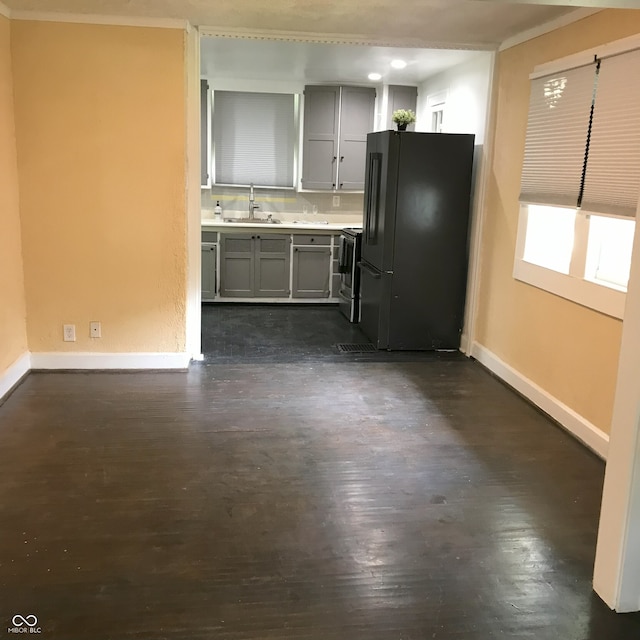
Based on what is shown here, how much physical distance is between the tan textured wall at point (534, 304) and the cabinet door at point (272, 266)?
249 cm

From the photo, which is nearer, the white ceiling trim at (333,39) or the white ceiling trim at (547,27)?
the white ceiling trim at (547,27)

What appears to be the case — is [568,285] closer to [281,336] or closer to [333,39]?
[333,39]

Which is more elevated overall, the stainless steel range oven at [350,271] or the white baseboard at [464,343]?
the stainless steel range oven at [350,271]

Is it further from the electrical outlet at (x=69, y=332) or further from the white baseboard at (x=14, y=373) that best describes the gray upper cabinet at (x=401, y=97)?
the white baseboard at (x=14, y=373)

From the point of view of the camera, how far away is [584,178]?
3.64 m

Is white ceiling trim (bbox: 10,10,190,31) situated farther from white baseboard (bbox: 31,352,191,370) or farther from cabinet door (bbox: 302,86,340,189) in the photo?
cabinet door (bbox: 302,86,340,189)

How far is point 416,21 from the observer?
4.24 metres

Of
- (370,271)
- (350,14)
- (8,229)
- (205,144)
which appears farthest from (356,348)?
(205,144)

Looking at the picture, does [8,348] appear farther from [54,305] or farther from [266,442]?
[266,442]

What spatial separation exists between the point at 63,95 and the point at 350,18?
202 centimetres

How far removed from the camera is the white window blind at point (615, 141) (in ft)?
10.5

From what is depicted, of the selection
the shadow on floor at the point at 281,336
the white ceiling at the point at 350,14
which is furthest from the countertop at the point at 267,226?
the white ceiling at the point at 350,14

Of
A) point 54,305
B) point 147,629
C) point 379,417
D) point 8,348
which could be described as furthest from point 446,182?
point 147,629

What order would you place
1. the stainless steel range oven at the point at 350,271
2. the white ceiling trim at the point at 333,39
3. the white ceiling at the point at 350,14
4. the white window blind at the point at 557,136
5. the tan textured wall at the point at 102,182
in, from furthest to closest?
the stainless steel range oven at the point at 350,271 → the white ceiling trim at the point at 333,39 → the tan textured wall at the point at 102,182 → the white ceiling at the point at 350,14 → the white window blind at the point at 557,136
